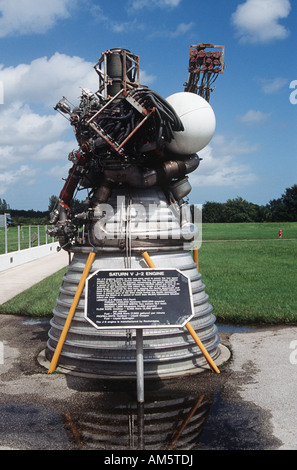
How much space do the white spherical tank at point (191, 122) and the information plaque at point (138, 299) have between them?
2458 mm

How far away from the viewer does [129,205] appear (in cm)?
735

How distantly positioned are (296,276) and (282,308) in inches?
268

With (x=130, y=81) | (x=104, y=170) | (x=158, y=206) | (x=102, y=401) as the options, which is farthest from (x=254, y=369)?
(x=130, y=81)

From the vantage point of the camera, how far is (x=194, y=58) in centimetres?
863

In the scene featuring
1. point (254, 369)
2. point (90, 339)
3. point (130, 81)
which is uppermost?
point (130, 81)

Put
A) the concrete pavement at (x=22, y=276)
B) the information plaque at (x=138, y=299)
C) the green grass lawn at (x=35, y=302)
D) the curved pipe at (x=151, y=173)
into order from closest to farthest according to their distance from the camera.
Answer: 1. the information plaque at (x=138, y=299)
2. the curved pipe at (x=151, y=173)
3. the green grass lawn at (x=35, y=302)
4. the concrete pavement at (x=22, y=276)

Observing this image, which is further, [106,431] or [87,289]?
[87,289]

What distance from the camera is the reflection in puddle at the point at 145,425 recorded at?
4641 mm

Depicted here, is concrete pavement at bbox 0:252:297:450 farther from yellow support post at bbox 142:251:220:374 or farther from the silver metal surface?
the silver metal surface

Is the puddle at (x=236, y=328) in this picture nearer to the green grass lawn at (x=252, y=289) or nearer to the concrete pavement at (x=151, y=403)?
the green grass lawn at (x=252, y=289)

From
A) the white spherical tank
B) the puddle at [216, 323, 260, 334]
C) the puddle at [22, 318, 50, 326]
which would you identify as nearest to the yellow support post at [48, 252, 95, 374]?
the white spherical tank

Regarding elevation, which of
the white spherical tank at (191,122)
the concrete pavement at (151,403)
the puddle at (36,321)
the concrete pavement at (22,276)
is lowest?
the concrete pavement at (22,276)

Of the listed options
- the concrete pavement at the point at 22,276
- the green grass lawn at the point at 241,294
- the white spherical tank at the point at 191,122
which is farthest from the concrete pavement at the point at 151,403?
the concrete pavement at the point at 22,276
